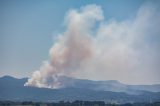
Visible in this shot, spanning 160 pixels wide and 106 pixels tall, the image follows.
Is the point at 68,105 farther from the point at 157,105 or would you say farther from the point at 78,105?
the point at 157,105

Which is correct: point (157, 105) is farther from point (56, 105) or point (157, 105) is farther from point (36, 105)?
point (36, 105)

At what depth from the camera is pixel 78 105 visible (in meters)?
150

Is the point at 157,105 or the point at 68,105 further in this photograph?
the point at 157,105

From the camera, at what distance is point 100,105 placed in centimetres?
15800

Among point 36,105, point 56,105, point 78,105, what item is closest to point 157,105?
point 78,105

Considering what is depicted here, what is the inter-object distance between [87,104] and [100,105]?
24.7 feet

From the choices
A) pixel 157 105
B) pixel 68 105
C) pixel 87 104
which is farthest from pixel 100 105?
pixel 157 105

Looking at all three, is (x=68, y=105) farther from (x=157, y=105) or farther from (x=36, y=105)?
(x=157, y=105)

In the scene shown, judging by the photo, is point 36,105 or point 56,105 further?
point 56,105

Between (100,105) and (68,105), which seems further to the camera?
(100,105)

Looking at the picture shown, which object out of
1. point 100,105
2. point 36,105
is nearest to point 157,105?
point 100,105

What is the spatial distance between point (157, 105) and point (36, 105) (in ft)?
201

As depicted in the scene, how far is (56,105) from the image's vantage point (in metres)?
158

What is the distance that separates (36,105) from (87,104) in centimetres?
2535
